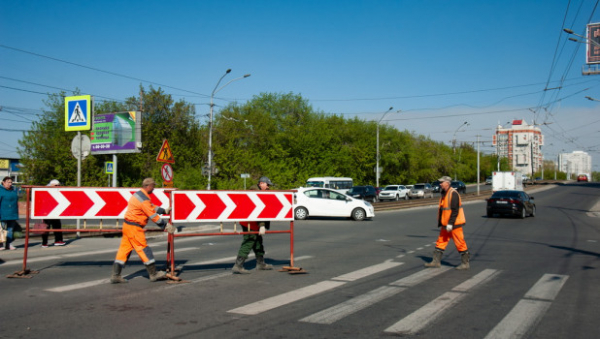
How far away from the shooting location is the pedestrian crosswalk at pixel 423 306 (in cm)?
574

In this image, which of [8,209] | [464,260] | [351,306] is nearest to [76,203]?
[8,209]

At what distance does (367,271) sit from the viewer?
955cm

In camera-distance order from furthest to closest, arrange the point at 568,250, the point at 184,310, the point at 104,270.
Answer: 1. the point at 568,250
2. the point at 104,270
3. the point at 184,310

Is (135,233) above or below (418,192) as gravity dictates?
above

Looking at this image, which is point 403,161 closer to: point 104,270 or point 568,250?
point 568,250

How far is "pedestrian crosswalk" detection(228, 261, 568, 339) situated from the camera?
18.8 feet

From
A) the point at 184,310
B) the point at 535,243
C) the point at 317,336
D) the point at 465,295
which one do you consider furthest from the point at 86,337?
the point at 535,243

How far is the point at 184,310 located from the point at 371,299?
98.3 inches

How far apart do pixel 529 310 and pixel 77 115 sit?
41.6 ft

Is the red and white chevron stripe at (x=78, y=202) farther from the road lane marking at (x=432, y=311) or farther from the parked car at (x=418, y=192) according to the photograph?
the parked car at (x=418, y=192)

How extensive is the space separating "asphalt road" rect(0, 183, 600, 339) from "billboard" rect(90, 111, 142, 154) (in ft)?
52.0

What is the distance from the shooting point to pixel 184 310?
6.50 meters

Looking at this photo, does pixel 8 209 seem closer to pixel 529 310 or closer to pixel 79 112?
pixel 79 112

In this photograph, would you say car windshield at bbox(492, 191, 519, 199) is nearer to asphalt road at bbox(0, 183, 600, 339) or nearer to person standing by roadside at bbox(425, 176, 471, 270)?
asphalt road at bbox(0, 183, 600, 339)
